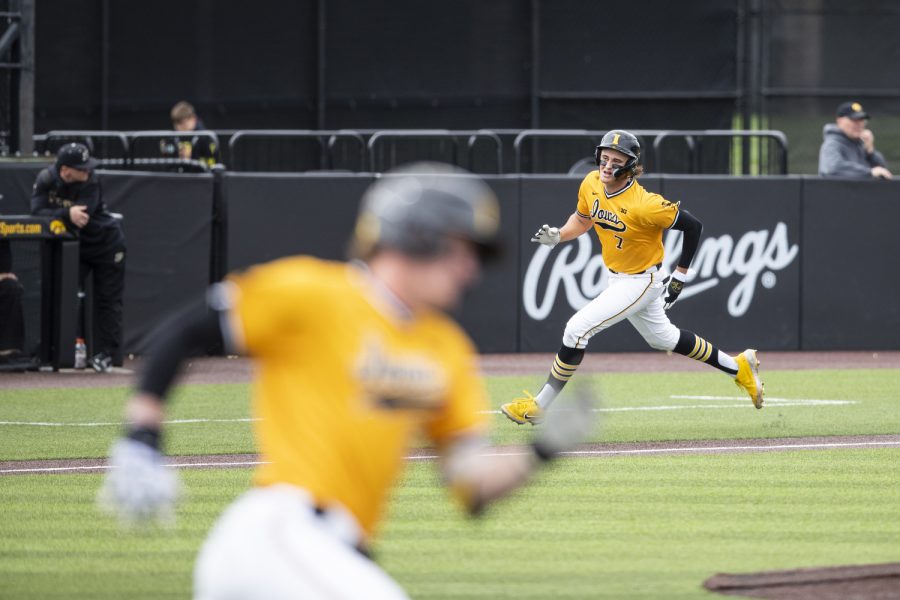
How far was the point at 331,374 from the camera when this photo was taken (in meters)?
4.12

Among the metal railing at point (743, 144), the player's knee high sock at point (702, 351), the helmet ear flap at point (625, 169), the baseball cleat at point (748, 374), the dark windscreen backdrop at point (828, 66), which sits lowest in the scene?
the baseball cleat at point (748, 374)

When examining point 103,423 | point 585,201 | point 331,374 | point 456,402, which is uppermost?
point 585,201

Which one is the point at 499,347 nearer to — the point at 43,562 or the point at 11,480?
the point at 11,480

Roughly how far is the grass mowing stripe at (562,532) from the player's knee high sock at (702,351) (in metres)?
2.43

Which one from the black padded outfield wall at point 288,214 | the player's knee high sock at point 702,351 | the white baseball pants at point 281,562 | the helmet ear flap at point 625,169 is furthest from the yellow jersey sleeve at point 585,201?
the white baseball pants at point 281,562

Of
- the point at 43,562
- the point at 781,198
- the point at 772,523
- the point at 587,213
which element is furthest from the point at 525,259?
the point at 43,562

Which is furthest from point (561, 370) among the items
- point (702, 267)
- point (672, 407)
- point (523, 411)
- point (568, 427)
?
point (568, 427)

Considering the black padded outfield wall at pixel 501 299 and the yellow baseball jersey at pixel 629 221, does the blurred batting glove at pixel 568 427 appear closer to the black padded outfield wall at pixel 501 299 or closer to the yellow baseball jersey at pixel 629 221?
the yellow baseball jersey at pixel 629 221

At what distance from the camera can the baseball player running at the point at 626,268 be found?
12703mm


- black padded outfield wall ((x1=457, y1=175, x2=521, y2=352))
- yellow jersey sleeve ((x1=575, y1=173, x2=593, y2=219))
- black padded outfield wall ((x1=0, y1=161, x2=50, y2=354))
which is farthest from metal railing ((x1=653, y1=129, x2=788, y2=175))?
black padded outfield wall ((x1=0, y1=161, x2=50, y2=354))

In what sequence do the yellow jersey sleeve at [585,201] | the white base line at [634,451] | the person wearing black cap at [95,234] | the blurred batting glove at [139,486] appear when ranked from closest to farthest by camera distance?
the blurred batting glove at [139,486] < the white base line at [634,451] < the yellow jersey sleeve at [585,201] < the person wearing black cap at [95,234]

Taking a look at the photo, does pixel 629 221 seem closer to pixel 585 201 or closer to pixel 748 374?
pixel 585 201

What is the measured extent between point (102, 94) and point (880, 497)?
751 inches

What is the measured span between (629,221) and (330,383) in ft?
29.5
